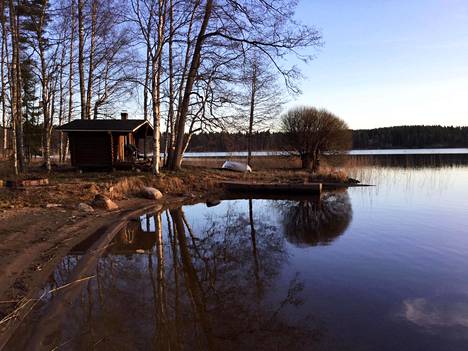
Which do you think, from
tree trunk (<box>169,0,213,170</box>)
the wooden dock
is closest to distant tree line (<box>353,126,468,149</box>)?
the wooden dock

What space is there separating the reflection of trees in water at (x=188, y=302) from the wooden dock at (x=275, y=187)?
1061cm

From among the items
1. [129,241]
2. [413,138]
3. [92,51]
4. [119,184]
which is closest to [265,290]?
[129,241]

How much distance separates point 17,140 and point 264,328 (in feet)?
54.5

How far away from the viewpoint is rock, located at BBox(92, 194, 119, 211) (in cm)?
1232

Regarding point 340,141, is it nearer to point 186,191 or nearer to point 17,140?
point 186,191

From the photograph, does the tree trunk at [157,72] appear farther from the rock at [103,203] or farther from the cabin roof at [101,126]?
the rock at [103,203]

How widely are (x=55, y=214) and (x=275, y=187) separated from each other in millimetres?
11613

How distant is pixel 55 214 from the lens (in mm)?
10422

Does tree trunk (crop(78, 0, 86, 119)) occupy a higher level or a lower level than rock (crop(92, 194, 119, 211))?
higher

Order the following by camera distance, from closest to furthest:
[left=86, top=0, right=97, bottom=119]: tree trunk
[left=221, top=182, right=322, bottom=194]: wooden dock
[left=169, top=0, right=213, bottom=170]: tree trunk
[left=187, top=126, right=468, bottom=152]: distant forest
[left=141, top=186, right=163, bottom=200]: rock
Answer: [left=141, top=186, right=163, bottom=200]: rock
[left=221, top=182, right=322, bottom=194]: wooden dock
[left=169, top=0, right=213, bottom=170]: tree trunk
[left=86, top=0, right=97, bottom=119]: tree trunk
[left=187, top=126, right=468, bottom=152]: distant forest

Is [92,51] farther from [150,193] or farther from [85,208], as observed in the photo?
[85,208]

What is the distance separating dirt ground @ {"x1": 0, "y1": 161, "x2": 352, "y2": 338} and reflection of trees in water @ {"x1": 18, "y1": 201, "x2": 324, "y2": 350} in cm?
91

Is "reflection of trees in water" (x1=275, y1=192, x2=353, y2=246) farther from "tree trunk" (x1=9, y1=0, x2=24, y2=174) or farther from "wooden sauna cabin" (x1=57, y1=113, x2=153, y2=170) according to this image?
"tree trunk" (x1=9, y1=0, x2=24, y2=174)

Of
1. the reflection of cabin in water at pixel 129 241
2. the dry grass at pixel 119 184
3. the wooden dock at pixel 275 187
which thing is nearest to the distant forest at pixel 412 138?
the dry grass at pixel 119 184
